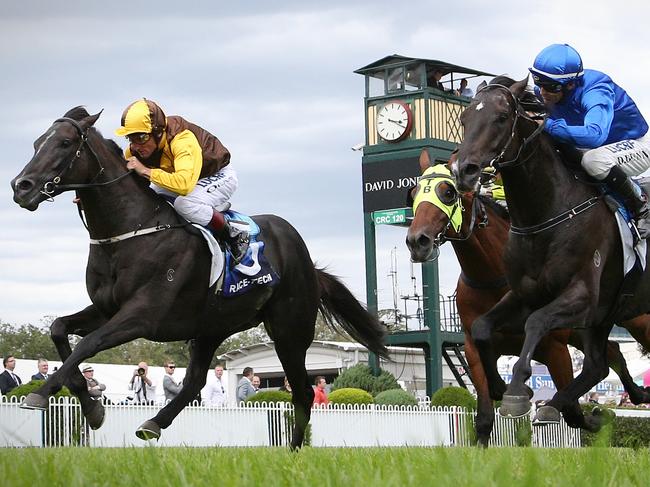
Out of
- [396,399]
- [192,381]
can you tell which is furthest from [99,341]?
[396,399]

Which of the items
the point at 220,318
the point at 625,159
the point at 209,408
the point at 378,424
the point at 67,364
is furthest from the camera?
the point at 378,424

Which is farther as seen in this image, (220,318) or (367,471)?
(220,318)

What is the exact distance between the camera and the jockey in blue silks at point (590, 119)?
292 inches

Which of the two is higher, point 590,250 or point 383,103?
point 383,103

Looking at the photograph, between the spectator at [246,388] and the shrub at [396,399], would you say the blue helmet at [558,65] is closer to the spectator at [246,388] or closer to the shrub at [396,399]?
the spectator at [246,388]

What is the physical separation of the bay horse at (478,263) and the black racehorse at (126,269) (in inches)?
54.0

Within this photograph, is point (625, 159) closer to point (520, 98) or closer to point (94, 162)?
point (520, 98)

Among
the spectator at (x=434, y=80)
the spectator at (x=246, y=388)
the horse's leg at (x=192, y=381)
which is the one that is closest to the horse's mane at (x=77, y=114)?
the horse's leg at (x=192, y=381)

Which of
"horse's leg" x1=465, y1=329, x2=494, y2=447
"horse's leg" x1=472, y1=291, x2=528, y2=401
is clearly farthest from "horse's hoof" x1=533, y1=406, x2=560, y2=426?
"horse's leg" x1=465, y1=329, x2=494, y2=447

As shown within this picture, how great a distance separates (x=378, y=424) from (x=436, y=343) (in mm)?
13907

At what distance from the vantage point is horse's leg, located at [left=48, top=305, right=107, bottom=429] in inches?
292

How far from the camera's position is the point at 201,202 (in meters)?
8.27

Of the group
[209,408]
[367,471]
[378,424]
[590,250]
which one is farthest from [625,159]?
[378,424]

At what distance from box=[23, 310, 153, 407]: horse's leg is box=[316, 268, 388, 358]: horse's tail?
2726mm
